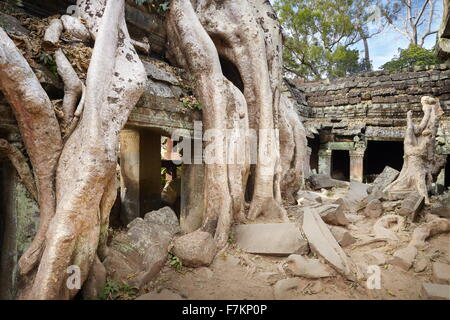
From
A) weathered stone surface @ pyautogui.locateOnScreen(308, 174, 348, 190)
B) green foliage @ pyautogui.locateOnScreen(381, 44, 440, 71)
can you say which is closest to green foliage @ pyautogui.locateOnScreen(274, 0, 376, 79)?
green foliage @ pyautogui.locateOnScreen(381, 44, 440, 71)

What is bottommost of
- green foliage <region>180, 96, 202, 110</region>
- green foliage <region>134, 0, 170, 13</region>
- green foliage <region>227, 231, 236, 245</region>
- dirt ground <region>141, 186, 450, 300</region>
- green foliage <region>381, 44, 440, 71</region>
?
dirt ground <region>141, 186, 450, 300</region>

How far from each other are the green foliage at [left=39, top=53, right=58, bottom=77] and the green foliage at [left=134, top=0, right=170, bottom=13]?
196 cm

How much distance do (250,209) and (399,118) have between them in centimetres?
815

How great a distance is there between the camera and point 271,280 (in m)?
2.88

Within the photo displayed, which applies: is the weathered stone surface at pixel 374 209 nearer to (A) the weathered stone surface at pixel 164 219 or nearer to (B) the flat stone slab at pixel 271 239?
(B) the flat stone slab at pixel 271 239

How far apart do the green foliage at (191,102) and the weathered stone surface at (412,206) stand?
375 centimetres

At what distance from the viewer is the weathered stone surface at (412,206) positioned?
164 inches

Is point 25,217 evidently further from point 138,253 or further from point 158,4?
point 158,4

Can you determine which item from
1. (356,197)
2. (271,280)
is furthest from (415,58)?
(271,280)

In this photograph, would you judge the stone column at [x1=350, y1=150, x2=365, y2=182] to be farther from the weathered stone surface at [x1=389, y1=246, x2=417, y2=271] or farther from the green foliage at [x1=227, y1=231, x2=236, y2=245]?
the green foliage at [x1=227, y1=231, x2=236, y2=245]

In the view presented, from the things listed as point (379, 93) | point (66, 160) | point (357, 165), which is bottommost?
point (357, 165)

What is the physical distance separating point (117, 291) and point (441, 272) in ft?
11.2

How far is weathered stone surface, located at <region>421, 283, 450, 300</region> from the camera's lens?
2351mm

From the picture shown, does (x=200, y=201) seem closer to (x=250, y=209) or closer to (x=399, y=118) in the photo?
(x=250, y=209)
